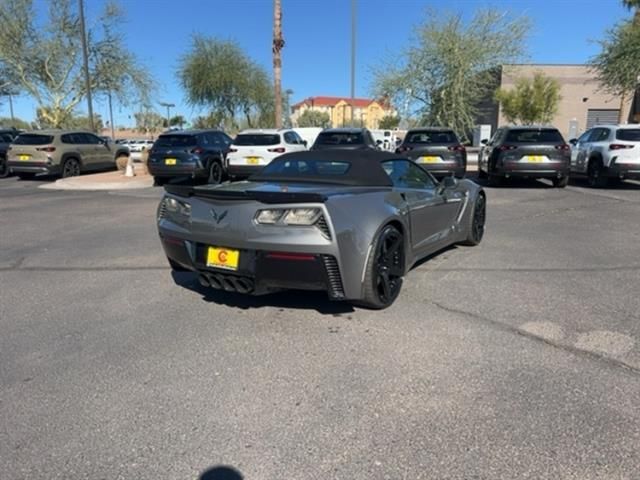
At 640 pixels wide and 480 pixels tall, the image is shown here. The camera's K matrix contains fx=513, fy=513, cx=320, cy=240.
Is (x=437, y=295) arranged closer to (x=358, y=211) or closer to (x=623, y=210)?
(x=358, y=211)

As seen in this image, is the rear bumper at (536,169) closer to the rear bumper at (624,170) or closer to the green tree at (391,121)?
the rear bumper at (624,170)

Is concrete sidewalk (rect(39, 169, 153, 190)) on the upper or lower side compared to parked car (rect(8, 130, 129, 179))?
lower

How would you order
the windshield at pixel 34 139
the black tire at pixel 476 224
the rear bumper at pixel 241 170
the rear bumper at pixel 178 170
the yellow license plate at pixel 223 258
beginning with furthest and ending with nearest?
the windshield at pixel 34 139
the rear bumper at pixel 178 170
the rear bumper at pixel 241 170
the black tire at pixel 476 224
the yellow license plate at pixel 223 258

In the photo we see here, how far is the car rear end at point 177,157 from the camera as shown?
46.2 feet

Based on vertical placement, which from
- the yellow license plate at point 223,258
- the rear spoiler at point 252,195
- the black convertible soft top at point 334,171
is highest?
the black convertible soft top at point 334,171

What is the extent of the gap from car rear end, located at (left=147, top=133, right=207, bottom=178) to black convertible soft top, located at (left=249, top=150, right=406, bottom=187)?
907cm

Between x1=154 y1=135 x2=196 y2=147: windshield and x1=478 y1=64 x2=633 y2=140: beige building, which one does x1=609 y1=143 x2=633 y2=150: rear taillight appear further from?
x1=478 y1=64 x2=633 y2=140: beige building

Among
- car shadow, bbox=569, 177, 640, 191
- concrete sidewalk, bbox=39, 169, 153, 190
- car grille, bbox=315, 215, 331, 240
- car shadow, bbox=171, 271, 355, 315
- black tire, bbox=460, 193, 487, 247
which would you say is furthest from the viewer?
concrete sidewalk, bbox=39, 169, 153, 190

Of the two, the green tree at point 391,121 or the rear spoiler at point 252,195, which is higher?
the green tree at point 391,121

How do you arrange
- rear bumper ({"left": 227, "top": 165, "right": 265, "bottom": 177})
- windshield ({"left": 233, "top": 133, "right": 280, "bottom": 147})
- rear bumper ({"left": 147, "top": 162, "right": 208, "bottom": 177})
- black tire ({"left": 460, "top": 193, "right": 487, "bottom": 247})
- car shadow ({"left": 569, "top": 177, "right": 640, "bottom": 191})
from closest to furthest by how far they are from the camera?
black tire ({"left": 460, "top": 193, "right": 487, "bottom": 247}) → car shadow ({"left": 569, "top": 177, "right": 640, "bottom": 191}) → rear bumper ({"left": 227, "top": 165, "right": 265, "bottom": 177}) → rear bumper ({"left": 147, "top": 162, "right": 208, "bottom": 177}) → windshield ({"left": 233, "top": 133, "right": 280, "bottom": 147})

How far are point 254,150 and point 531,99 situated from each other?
113 ft

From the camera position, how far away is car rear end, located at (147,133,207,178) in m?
14.1

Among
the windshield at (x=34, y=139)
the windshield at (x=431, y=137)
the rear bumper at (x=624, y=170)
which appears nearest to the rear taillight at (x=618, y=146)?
the rear bumper at (x=624, y=170)


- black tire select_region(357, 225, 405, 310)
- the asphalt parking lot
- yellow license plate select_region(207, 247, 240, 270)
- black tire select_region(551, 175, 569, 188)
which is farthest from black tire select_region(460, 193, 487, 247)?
black tire select_region(551, 175, 569, 188)
